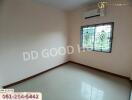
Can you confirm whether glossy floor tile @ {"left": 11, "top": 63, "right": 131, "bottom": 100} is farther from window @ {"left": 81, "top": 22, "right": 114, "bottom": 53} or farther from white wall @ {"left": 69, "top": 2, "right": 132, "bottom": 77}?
window @ {"left": 81, "top": 22, "right": 114, "bottom": 53}

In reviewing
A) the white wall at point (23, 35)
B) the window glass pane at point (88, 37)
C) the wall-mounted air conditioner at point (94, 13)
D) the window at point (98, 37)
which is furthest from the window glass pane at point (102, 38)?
the white wall at point (23, 35)

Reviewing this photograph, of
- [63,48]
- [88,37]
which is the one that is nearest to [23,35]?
[63,48]

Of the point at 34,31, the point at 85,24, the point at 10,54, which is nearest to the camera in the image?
the point at 10,54

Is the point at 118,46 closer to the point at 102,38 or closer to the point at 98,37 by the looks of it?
the point at 102,38

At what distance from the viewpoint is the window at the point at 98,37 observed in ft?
11.7

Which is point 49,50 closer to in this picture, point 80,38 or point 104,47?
point 80,38

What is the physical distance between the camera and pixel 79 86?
281cm

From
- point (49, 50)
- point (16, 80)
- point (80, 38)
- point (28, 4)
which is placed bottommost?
point (16, 80)

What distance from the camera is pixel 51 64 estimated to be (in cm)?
413

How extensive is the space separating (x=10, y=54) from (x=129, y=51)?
3404 mm

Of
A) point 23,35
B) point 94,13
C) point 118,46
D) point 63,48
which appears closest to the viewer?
point 23,35

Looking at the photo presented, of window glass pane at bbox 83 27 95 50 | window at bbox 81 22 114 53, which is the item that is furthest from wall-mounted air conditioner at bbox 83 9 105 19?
window glass pane at bbox 83 27 95 50

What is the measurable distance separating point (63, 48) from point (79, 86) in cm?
223

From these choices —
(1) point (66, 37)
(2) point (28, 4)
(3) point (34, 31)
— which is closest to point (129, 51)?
(1) point (66, 37)
